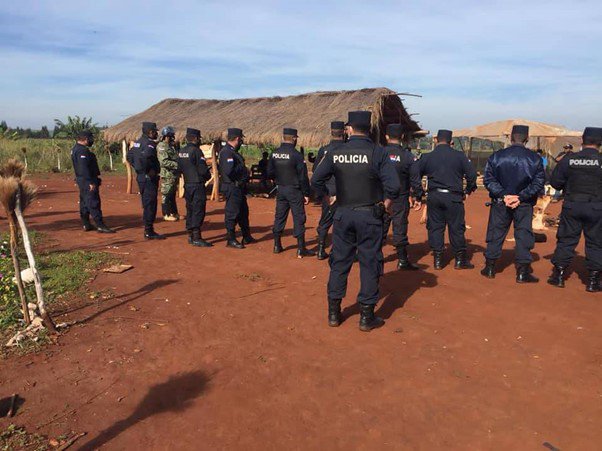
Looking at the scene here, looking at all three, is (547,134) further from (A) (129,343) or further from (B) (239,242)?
(A) (129,343)

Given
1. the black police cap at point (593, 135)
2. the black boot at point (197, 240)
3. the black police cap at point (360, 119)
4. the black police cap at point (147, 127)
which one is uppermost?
the black police cap at point (147, 127)

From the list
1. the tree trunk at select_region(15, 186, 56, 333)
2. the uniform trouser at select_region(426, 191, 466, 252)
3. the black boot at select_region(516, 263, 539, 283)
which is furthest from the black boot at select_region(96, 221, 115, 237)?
the black boot at select_region(516, 263, 539, 283)

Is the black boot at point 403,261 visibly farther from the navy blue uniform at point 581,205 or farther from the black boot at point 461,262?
the navy blue uniform at point 581,205

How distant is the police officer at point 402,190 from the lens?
21.4 ft

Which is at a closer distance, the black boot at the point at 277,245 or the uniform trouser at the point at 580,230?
the uniform trouser at the point at 580,230

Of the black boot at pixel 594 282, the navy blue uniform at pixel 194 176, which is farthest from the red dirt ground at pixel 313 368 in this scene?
the navy blue uniform at pixel 194 176

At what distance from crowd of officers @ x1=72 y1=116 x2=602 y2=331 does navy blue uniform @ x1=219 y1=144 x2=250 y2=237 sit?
0.02m

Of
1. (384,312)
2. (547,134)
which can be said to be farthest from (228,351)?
(547,134)

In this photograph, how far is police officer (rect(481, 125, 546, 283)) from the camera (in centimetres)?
594

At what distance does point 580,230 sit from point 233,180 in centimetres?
516

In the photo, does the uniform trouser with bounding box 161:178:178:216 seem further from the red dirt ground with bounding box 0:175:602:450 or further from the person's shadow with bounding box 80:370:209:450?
the person's shadow with bounding box 80:370:209:450

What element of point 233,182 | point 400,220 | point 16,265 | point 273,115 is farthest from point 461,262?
point 273,115

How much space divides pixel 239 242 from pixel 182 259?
150 centimetres

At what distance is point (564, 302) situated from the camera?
5500mm
